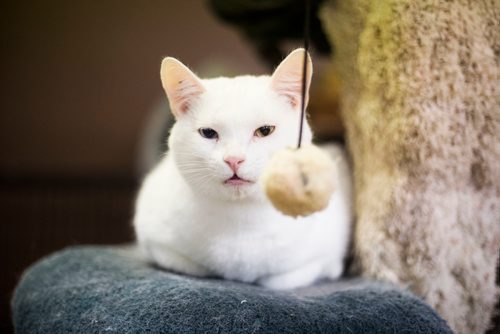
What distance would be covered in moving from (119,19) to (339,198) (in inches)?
62.2

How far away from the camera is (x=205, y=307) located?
684 mm

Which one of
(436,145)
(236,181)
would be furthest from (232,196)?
(436,145)

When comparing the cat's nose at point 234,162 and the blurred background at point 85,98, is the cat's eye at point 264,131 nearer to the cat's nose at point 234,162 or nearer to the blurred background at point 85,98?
the cat's nose at point 234,162

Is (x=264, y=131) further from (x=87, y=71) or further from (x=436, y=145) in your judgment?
(x=87, y=71)

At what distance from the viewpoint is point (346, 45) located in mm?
923

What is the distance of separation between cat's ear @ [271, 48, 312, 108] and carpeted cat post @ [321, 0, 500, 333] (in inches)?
6.7

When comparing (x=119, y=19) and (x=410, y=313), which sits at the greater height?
(x=119, y=19)

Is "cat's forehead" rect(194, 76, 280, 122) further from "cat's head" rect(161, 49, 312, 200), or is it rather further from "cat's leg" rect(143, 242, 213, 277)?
"cat's leg" rect(143, 242, 213, 277)

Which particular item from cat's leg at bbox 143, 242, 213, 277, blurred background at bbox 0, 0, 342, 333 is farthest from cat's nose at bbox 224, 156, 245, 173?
blurred background at bbox 0, 0, 342, 333

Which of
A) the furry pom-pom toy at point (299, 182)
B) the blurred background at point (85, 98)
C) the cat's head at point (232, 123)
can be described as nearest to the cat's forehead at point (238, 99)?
the cat's head at point (232, 123)

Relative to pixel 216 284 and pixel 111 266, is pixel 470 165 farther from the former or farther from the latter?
pixel 111 266

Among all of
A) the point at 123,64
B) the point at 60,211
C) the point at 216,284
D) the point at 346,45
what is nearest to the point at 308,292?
the point at 216,284

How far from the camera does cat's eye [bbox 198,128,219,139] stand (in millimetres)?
738

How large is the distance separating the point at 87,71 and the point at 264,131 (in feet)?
5.49
